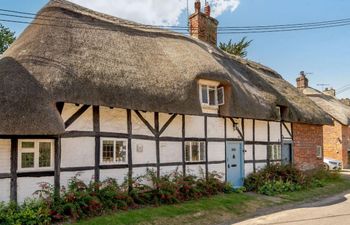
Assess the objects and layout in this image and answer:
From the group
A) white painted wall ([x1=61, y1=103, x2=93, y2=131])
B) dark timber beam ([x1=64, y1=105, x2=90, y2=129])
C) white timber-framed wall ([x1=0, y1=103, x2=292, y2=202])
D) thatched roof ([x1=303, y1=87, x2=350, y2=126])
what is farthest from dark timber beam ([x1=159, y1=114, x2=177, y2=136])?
thatched roof ([x1=303, y1=87, x2=350, y2=126])

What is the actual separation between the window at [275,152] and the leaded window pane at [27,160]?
11.9 metres

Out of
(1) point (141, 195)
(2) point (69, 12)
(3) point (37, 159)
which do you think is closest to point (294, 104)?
(1) point (141, 195)

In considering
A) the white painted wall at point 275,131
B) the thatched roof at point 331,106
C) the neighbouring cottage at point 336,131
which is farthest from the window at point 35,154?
A: the thatched roof at point 331,106

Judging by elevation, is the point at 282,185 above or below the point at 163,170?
below

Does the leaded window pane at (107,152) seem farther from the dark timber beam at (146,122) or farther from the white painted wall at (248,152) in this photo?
the white painted wall at (248,152)

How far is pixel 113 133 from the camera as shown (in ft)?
37.7

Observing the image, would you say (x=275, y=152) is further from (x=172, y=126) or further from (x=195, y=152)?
(x=172, y=126)

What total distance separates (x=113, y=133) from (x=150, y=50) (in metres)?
4.18

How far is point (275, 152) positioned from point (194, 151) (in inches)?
240

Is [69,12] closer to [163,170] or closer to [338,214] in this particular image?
[163,170]

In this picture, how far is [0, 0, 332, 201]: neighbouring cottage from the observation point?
31.2 ft

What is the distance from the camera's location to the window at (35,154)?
9742 mm

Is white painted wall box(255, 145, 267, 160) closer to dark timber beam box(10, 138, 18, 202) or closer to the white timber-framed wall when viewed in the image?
the white timber-framed wall

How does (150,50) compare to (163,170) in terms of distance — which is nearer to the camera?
(163,170)
